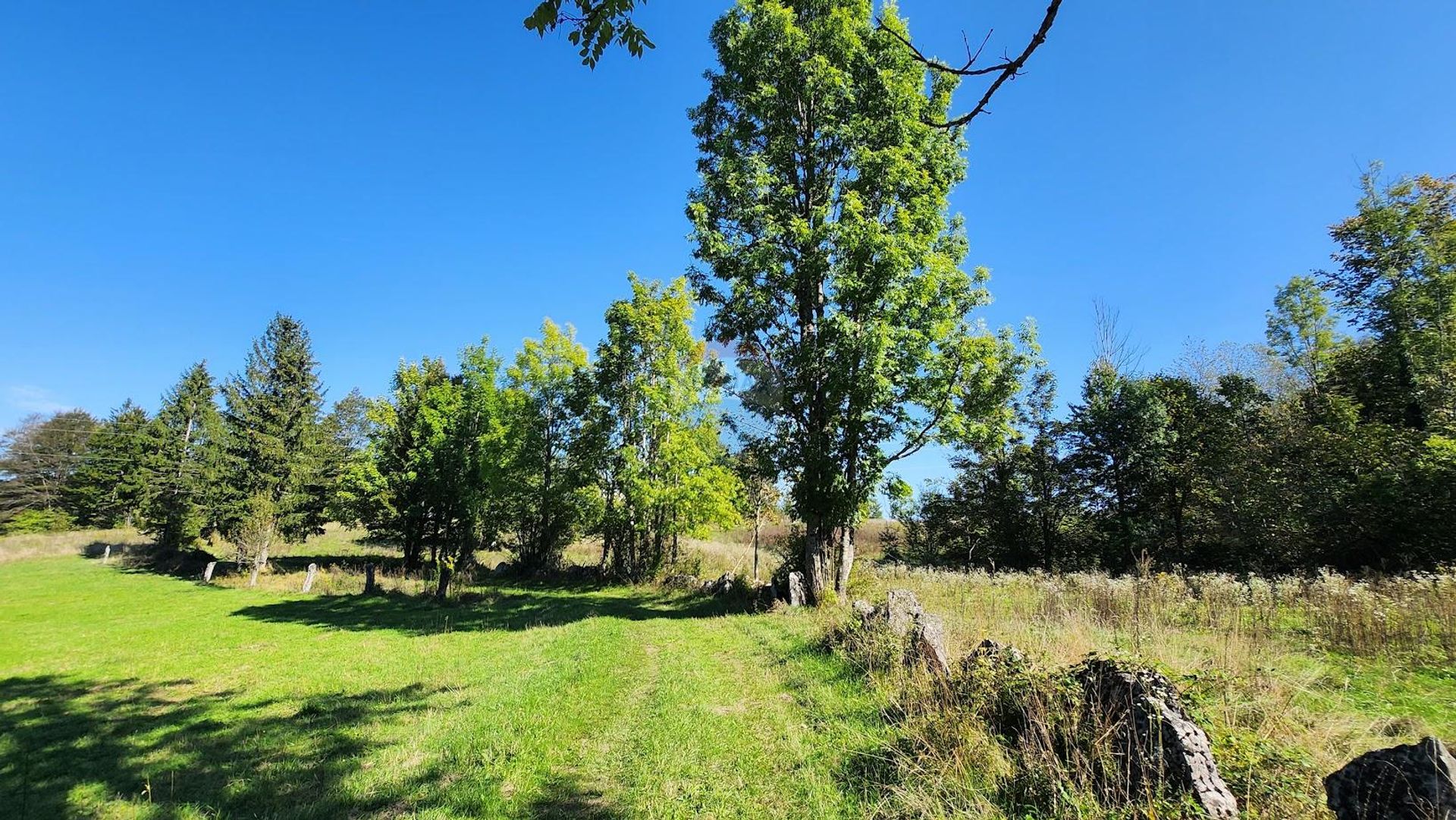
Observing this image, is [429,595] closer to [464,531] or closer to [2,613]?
[464,531]

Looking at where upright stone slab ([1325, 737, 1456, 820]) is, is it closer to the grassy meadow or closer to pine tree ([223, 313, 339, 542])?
the grassy meadow

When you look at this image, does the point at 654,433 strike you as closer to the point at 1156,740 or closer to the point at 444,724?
the point at 444,724

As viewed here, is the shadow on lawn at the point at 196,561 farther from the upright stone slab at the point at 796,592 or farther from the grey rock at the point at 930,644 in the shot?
the grey rock at the point at 930,644

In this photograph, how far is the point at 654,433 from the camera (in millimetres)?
23562

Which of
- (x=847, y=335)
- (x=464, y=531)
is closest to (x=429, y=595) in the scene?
(x=464, y=531)

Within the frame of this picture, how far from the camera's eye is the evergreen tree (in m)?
41.0

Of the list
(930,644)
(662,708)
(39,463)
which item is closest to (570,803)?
(662,708)

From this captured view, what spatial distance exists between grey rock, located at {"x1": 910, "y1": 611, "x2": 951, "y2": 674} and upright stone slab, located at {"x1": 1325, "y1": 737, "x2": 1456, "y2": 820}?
131 inches

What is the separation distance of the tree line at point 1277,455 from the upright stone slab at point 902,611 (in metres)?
7.21

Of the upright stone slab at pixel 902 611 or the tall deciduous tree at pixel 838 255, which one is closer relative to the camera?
the upright stone slab at pixel 902 611

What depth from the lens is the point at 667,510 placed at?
927 inches

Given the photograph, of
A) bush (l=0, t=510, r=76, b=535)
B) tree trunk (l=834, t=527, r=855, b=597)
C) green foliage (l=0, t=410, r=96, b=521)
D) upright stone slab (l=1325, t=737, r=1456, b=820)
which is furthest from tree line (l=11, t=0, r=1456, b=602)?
green foliage (l=0, t=410, r=96, b=521)

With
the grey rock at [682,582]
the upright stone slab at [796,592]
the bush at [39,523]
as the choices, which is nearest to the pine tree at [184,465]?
the bush at [39,523]

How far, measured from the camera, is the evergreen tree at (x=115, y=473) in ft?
134
